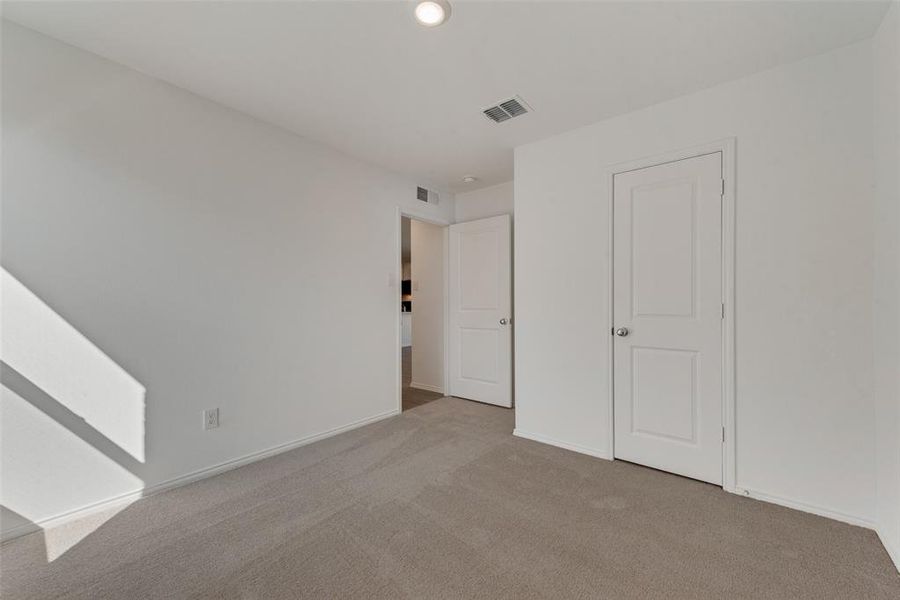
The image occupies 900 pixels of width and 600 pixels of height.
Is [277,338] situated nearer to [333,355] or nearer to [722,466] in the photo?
[333,355]

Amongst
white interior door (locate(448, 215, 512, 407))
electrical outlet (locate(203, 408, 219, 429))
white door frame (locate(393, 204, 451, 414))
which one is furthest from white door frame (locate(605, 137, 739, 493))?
electrical outlet (locate(203, 408, 219, 429))

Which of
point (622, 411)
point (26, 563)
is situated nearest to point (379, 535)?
point (26, 563)

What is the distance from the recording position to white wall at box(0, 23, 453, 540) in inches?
71.4

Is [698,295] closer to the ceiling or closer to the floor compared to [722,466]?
closer to the ceiling

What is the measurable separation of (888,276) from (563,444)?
2.09 meters

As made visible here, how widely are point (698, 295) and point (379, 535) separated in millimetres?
2373

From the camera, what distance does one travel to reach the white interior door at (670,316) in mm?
2291

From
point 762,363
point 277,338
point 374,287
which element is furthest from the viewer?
point 374,287

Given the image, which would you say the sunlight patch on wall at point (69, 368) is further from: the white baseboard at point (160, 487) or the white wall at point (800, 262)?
the white wall at point (800, 262)

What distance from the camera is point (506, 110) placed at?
2.55 meters

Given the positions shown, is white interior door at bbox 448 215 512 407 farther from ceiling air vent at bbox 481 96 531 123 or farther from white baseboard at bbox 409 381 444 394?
ceiling air vent at bbox 481 96 531 123

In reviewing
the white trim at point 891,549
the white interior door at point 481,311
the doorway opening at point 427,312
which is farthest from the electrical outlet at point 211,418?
the white trim at point 891,549

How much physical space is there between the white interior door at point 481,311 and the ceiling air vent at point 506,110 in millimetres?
1406

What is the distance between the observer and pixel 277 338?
2.80 meters
